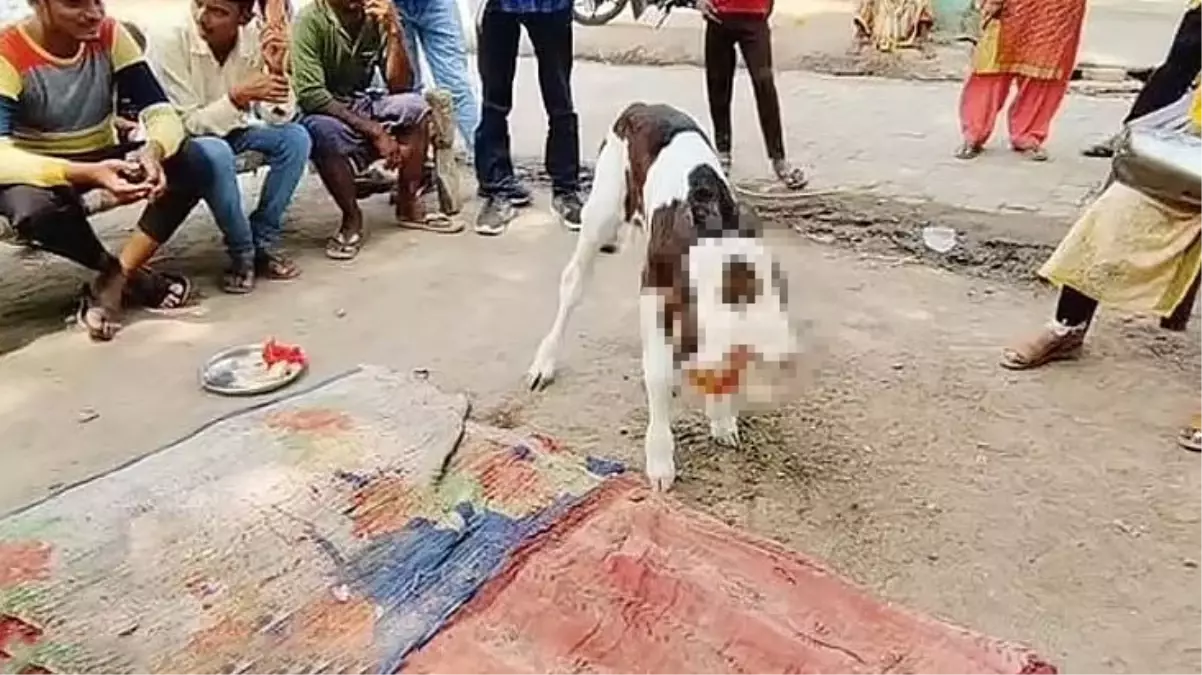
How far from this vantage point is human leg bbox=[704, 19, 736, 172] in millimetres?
5863

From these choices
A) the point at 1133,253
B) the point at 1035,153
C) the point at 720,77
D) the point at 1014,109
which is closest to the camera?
the point at 1133,253

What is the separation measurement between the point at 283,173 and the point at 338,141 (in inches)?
10.5

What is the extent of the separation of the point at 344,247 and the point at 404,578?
2.86 m

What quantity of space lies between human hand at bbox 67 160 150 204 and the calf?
1.61 m

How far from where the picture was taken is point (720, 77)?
6.00 metres

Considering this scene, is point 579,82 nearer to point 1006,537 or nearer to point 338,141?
point 338,141

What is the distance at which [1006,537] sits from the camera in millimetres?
3293

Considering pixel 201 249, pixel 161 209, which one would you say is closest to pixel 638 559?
pixel 161 209

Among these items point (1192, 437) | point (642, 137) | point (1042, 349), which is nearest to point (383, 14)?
point (642, 137)

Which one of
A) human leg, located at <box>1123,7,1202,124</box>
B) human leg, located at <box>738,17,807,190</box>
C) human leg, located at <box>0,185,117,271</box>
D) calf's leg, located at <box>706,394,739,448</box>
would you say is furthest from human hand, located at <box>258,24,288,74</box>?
human leg, located at <box>1123,7,1202,124</box>

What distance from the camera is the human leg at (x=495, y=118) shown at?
5477 millimetres

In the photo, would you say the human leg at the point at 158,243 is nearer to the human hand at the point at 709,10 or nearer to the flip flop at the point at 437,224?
the flip flop at the point at 437,224

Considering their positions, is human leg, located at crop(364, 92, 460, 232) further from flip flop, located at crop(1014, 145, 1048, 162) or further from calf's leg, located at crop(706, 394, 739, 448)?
flip flop, located at crop(1014, 145, 1048, 162)

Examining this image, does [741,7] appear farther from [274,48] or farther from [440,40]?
[274,48]
